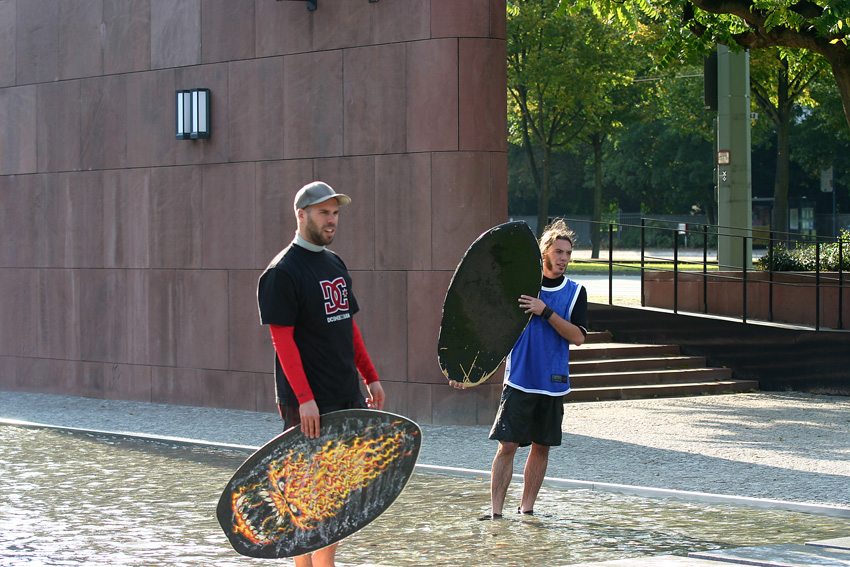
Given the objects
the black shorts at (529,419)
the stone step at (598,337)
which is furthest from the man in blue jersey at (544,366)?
the stone step at (598,337)

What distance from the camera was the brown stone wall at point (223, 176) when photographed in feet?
35.2

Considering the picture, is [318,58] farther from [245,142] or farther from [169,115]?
[169,115]

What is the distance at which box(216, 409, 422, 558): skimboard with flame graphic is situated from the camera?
482 cm

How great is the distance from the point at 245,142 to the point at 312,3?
5.53 feet

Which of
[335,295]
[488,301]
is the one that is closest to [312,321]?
[335,295]

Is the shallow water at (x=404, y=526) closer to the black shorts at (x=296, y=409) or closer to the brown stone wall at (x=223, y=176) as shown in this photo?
the black shorts at (x=296, y=409)

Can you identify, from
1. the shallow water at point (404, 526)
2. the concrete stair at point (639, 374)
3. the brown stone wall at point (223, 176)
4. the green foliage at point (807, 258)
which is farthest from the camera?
the green foliage at point (807, 258)

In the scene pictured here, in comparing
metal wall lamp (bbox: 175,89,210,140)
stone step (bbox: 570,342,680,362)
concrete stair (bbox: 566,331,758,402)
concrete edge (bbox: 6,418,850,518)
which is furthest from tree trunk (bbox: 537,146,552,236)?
concrete edge (bbox: 6,418,850,518)

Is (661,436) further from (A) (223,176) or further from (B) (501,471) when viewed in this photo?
(A) (223,176)

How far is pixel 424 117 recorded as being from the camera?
10773mm

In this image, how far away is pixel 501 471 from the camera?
6648mm

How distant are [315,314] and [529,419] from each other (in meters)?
2.06

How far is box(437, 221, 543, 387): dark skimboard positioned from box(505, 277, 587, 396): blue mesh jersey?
259 mm

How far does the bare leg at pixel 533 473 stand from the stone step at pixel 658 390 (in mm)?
5307
